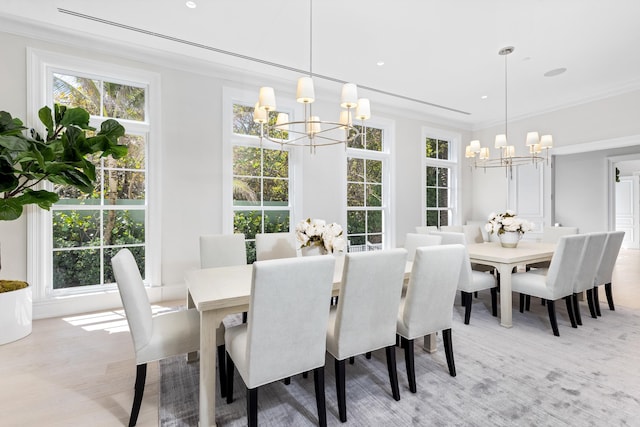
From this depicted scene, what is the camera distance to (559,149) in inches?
210

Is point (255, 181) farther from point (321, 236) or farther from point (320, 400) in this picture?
point (320, 400)

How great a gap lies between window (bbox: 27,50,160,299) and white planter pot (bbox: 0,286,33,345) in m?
→ 0.41

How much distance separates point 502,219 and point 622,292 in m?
2.17

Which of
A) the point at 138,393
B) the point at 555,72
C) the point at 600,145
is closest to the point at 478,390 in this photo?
the point at 138,393

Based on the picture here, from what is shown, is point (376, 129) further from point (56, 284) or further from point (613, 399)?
point (56, 284)

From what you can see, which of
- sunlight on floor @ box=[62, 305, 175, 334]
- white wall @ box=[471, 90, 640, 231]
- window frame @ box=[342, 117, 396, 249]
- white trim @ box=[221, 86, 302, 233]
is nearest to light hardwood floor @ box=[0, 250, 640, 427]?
sunlight on floor @ box=[62, 305, 175, 334]

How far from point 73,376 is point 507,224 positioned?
4.26 metres

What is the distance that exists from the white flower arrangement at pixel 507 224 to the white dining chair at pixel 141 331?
3422mm

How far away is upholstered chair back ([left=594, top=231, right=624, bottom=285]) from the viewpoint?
322cm

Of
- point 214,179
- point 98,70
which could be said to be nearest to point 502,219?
point 214,179

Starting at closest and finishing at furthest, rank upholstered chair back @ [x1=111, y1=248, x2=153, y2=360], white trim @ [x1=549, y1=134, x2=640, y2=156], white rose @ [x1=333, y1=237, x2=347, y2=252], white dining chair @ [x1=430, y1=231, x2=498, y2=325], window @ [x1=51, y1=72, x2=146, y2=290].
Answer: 1. upholstered chair back @ [x1=111, y1=248, x2=153, y2=360]
2. white rose @ [x1=333, y1=237, x2=347, y2=252]
3. white dining chair @ [x1=430, y1=231, x2=498, y2=325]
4. window @ [x1=51, y1=72, x2=146, y2=290]
5. white trim @ [x1=549, y1=134, x2=640, y2=156]

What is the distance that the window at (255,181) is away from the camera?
4.25m

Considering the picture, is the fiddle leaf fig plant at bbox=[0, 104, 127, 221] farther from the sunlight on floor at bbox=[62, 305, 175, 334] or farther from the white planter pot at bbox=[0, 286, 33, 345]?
the sunlight on floor at bbox=[62, 305, 175, 334]

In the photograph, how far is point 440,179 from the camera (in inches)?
250
